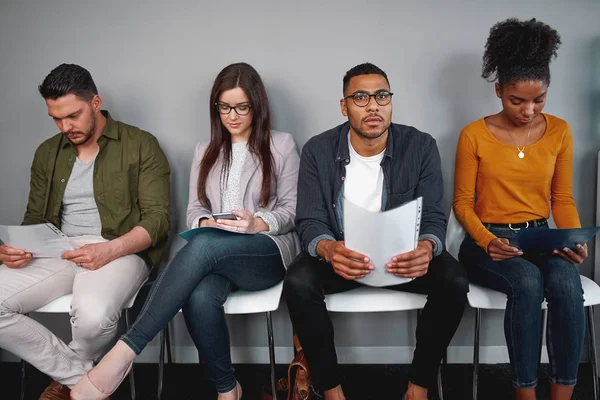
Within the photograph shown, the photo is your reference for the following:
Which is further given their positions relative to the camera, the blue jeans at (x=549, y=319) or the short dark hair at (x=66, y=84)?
the short dark hair at (x=66, y=84)

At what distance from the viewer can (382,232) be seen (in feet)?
5.56

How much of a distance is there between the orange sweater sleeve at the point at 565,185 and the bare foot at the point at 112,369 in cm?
176

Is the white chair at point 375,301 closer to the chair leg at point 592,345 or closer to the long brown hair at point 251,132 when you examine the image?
the long brown hair at point 251,132

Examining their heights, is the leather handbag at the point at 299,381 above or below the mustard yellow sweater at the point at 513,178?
below

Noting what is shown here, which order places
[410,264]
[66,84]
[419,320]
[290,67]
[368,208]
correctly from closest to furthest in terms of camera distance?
[410,264], [419,320], [368,208], [66,84], [290,67]

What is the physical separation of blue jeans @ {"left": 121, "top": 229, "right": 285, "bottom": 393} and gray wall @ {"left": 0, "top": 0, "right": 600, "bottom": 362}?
70 centimetres

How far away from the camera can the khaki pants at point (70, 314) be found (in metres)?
2.02

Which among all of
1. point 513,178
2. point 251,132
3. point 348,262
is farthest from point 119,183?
point 513,178

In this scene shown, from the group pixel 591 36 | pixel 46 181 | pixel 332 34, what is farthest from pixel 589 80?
pixel 46 181

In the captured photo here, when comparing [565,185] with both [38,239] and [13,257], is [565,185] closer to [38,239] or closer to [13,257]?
[38,239]

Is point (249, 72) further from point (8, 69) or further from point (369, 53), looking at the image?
point (8, 69)

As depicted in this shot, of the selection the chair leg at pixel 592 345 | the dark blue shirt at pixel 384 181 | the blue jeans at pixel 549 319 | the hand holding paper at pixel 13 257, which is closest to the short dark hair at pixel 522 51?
the dark blue shirt at pixel 384 181

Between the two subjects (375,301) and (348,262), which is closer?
(348,262)

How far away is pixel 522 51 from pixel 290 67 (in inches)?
40.3
